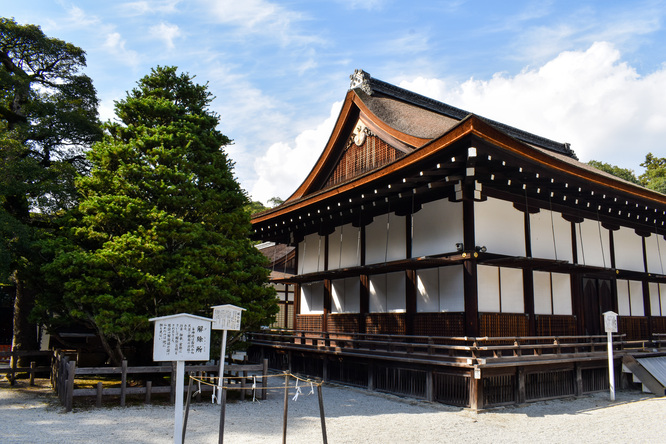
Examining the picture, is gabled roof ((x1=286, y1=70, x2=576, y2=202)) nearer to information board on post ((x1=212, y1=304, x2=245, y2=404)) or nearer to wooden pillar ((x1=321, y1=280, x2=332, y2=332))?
wooden pillar ((x1=321, y1=280, x2=332, y2=332))

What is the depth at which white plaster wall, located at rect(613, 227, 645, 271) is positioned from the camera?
1588 cm

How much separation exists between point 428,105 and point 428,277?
9.41 metres

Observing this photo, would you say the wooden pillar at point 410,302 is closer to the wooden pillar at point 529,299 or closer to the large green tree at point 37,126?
the wooden pillar at point 529,299

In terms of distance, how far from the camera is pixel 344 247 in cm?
1645

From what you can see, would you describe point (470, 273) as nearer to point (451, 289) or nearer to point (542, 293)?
point (451, 289)

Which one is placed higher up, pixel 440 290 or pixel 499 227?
pixel 499 227

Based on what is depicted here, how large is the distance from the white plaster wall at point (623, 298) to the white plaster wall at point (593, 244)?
1.03 metres

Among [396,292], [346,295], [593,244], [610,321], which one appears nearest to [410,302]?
[396,292]

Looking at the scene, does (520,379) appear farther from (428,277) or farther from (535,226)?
(535,226)

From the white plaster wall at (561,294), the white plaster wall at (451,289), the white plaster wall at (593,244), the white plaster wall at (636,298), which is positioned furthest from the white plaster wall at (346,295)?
the white plaster wall at (636,298)

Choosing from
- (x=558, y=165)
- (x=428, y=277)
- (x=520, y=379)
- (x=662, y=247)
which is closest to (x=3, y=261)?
(x=428, y=277)

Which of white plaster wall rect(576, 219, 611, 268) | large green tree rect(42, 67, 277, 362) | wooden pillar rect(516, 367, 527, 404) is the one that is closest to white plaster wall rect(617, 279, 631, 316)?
white plaster wall rect(576, 219, 611, 268)

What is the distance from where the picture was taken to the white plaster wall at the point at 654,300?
55.0 ft

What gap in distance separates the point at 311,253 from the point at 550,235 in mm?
8537
